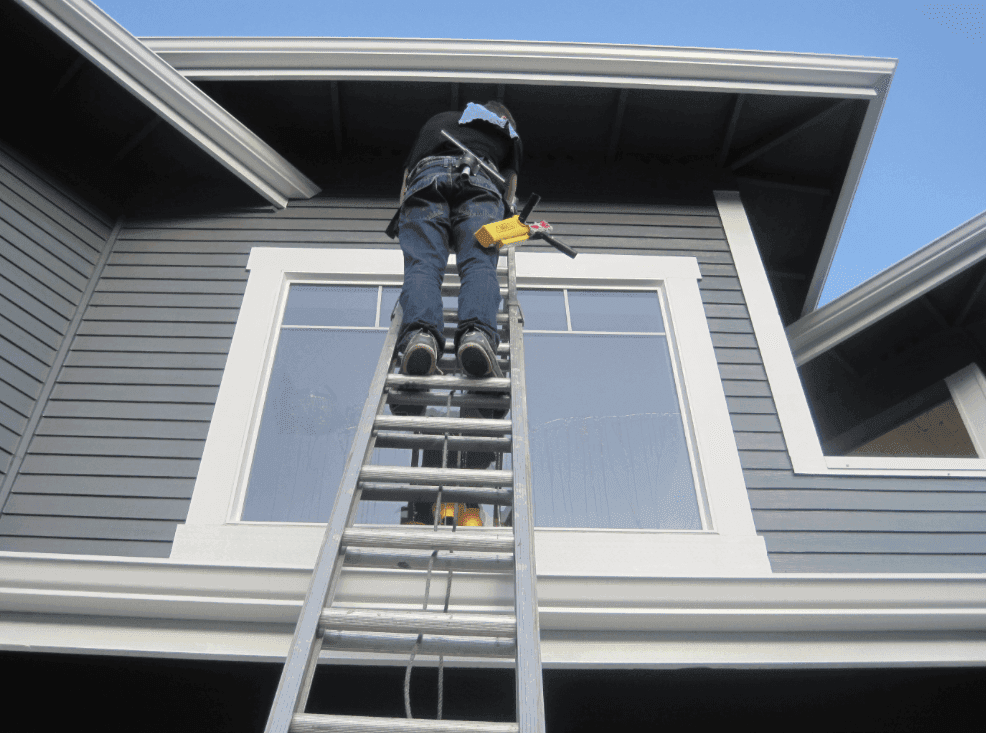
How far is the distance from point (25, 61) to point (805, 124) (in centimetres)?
524

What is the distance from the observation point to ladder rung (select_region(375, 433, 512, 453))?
2762mm

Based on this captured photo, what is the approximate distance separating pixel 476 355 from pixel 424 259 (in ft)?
2.18

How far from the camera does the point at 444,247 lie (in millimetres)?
3557

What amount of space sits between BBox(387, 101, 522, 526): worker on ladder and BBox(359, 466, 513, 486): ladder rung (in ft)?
1.07

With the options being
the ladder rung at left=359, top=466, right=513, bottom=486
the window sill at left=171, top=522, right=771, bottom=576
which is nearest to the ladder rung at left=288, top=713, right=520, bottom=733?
the ladder rung at left=359, top=466, right=513, bottom=486

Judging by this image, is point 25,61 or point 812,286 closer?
point 25,61

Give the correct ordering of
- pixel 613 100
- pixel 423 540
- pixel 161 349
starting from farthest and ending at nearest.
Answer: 1. pixel 613 100
2. pixel 161 349
3. pixel 423 540

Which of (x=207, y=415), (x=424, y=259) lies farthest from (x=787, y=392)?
(x=207, y=415)

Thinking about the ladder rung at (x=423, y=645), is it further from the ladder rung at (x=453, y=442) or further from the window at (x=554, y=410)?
the window at (x=554, y=410)

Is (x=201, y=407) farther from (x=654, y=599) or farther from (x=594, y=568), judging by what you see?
(x=654, y=599)

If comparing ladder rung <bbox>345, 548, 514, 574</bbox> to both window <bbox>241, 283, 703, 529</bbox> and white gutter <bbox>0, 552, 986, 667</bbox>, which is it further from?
window <bbox>241, 283, 703, 529</bbox>

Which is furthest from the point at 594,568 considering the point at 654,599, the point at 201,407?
the point at 201,407

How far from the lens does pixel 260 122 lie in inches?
223

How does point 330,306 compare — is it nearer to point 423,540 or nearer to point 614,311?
point 614,311
